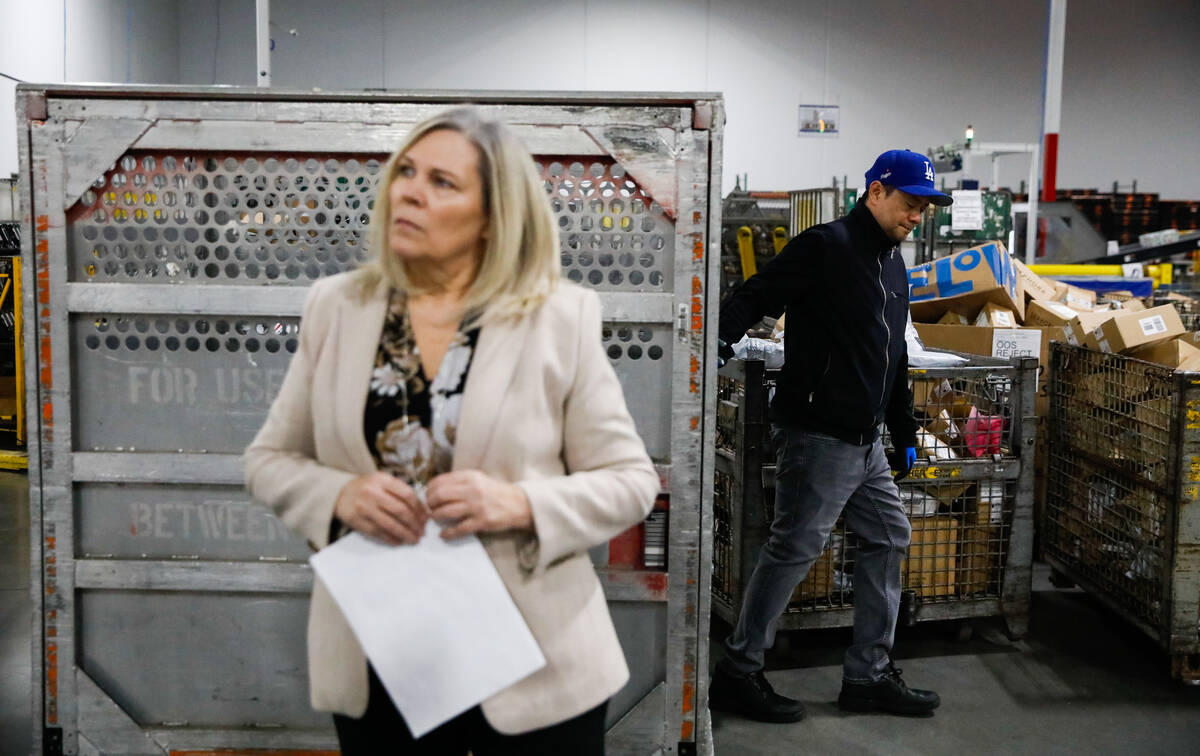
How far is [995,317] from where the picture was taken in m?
4.96

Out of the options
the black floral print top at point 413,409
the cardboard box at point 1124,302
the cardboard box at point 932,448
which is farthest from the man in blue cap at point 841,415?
the cardboard box at point 1124,302

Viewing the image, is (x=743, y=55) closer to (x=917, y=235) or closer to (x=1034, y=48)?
(x=1034, y=48)

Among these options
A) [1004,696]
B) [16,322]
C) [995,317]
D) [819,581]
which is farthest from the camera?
[16,322]

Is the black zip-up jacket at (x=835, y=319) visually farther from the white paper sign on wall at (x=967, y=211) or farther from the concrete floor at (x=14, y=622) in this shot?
the white paper sign on wall at (x=967, y=211)

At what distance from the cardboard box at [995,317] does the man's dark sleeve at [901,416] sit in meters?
1.83

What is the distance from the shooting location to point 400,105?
2.18 m

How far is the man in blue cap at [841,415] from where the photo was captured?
2986mm

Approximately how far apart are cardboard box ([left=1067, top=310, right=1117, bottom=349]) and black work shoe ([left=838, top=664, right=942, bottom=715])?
70.1 inches

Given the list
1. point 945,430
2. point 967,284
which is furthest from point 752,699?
point 967,284

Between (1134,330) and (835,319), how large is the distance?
1.72 metres

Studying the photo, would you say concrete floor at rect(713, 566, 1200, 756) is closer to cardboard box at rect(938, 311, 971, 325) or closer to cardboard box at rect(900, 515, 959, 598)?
cardboard box at rect(900, 515, 959, 598)

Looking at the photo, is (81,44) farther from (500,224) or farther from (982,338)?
(500,224)

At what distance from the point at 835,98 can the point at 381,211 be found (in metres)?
14.0

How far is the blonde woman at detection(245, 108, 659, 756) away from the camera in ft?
4.37
